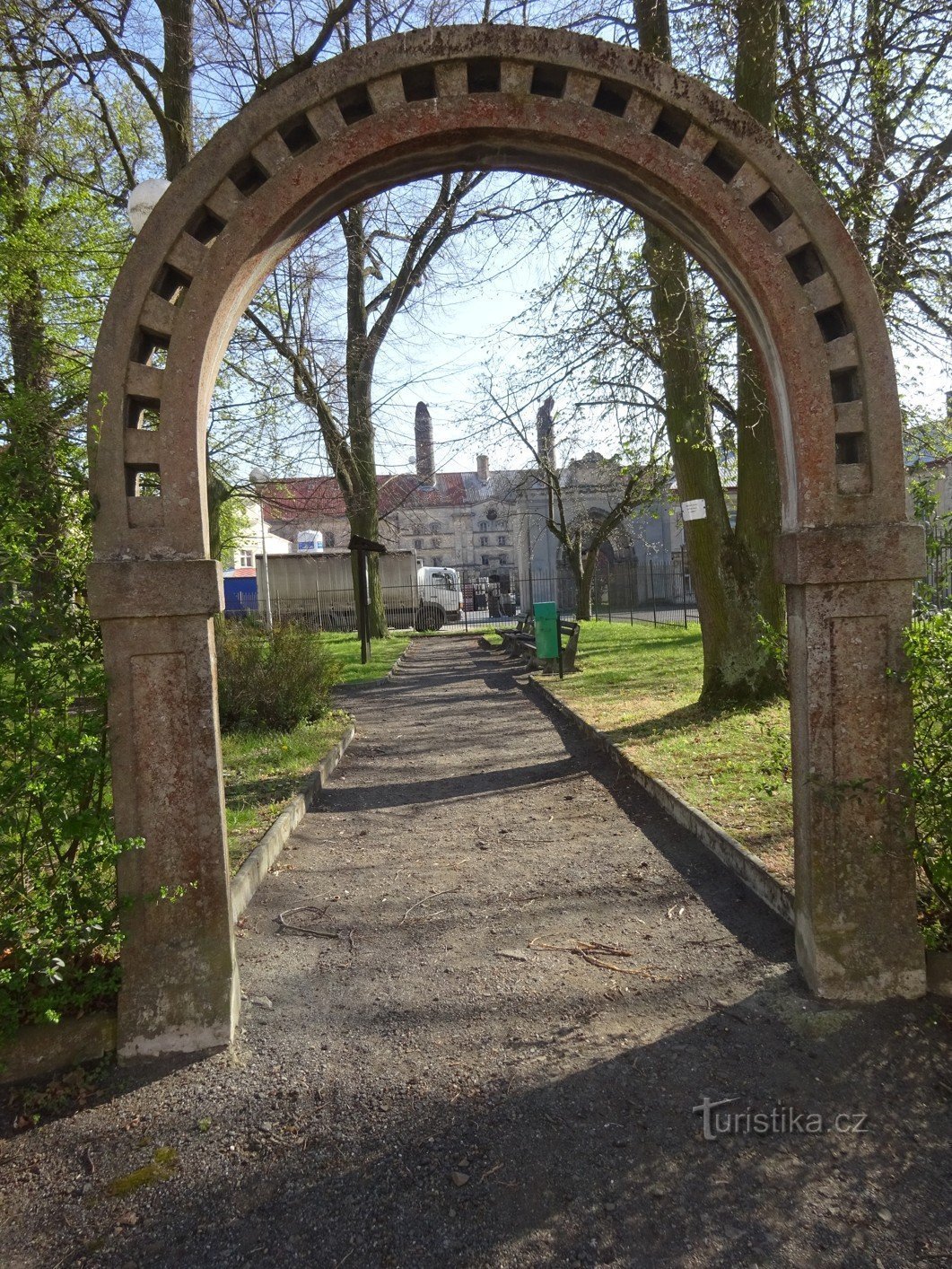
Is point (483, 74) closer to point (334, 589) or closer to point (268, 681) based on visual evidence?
point (268, 681)

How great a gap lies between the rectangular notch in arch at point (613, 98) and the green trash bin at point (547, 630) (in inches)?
498

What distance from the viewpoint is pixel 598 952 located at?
434 centimetres

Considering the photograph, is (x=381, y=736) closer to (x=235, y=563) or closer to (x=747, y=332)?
(x=747, y=332)

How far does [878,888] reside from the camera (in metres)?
3.65

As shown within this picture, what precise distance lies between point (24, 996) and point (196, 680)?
1481 millimetres

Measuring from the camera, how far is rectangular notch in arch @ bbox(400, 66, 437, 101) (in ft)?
12.2

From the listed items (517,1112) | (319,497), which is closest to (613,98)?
(517,1112)

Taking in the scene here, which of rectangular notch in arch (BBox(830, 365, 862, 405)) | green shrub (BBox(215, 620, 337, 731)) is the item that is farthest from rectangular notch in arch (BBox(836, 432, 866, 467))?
green shrub (BBox(215, 620, 337, 731))

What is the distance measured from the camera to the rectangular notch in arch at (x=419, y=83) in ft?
12.2

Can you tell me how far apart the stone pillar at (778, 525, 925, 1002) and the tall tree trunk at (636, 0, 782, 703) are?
229 inches

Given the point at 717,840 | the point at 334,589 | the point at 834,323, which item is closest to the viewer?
the point at 834,323

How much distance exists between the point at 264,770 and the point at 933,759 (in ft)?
20.9

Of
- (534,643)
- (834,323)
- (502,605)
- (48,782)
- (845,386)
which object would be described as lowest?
(534,643)

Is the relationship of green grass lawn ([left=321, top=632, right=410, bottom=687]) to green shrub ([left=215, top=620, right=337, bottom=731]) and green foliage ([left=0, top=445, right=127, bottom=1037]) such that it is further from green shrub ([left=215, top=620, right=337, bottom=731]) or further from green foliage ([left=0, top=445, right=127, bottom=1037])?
green foliage ([left=0, top=445, right=127, bottom=1037])
